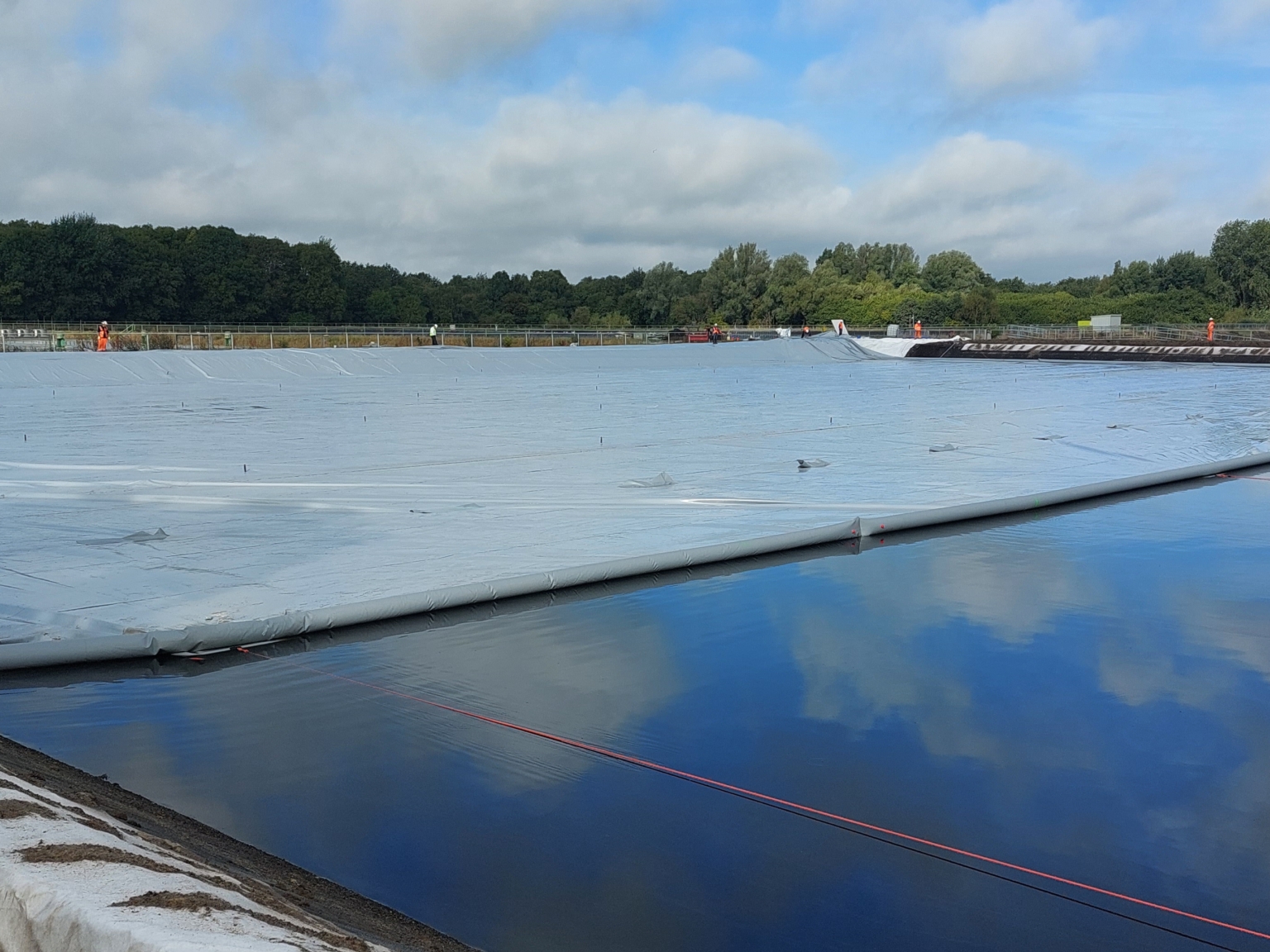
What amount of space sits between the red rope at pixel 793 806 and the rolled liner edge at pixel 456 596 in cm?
77

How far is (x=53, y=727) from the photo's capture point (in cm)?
517

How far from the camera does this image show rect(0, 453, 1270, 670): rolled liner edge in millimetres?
6004

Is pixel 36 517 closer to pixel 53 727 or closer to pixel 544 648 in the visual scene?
pixel 53 727

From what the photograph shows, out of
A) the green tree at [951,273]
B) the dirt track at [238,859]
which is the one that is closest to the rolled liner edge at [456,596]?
the dirt track at [238,859]

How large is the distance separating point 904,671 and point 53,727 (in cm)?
411

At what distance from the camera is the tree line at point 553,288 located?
220ft

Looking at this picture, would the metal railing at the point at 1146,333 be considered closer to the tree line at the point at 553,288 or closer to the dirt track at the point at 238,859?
the tree line at the point at 553,288

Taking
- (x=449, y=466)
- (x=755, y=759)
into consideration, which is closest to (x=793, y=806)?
(x=755, y=759)

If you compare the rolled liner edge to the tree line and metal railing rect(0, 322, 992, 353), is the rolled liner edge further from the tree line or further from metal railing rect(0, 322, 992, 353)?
the tree line

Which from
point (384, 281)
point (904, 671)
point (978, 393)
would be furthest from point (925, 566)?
point (384, 281)

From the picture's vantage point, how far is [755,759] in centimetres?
469

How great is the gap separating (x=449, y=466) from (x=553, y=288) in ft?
297

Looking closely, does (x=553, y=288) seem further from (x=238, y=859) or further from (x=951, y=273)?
(x=238, y=859)

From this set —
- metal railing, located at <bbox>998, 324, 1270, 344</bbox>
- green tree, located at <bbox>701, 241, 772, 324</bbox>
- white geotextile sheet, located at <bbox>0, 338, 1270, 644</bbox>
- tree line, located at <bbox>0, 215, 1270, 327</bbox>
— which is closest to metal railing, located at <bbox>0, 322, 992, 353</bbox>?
metal railing, located at <bbox>998, 324, 1270, 344</bbox>
